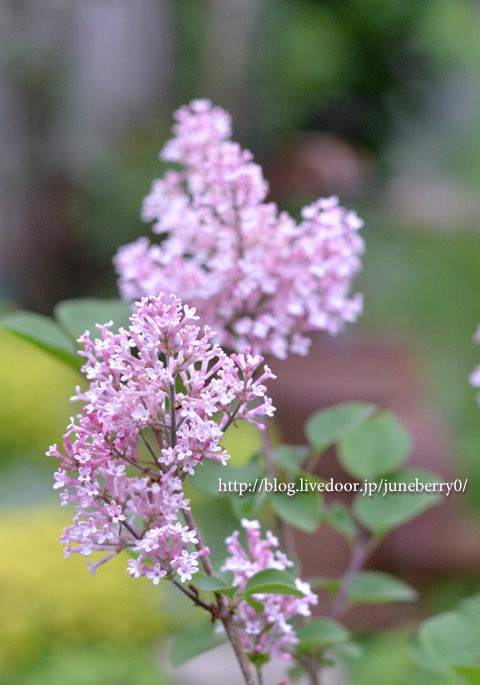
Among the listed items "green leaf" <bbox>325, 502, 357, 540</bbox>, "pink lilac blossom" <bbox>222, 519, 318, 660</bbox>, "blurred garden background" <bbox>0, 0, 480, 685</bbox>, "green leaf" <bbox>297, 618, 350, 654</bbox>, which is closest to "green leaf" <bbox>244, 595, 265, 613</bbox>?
"pink lilac blossom" <bbox>222, 519, 318, 660</bbox>

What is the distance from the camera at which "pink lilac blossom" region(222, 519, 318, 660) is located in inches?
21.9

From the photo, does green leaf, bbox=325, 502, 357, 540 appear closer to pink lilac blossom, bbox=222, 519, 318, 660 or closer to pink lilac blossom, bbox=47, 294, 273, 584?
pink lilac blossom, bbox=222, 519, 318, 660

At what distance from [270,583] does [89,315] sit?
332 millimetres

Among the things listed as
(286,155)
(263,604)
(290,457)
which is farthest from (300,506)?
(286,155)

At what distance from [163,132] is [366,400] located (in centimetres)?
354

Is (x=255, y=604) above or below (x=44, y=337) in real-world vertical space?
below

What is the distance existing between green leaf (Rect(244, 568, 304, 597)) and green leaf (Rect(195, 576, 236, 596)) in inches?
0.5

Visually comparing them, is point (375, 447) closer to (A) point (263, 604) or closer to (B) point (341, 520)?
(B) point (341, 520)

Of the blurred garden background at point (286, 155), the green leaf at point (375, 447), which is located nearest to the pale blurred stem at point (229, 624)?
the green leaf at point (375, 447)

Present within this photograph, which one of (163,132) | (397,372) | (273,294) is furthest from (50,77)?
(273,294)

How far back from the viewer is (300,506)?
71 centimetres

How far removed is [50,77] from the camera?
18.4ft

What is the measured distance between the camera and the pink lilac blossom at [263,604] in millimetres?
557

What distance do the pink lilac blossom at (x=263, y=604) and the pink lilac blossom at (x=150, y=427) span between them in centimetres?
8
